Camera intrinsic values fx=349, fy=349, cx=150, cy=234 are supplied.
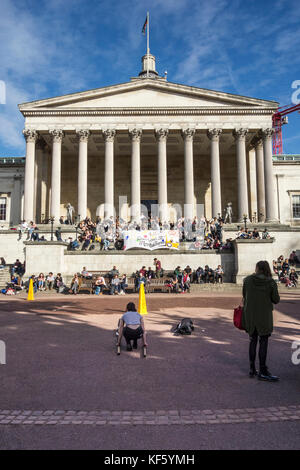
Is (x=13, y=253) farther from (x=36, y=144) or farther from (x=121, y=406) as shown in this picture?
(x=121, y=406)

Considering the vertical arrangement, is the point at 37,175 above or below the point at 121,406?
above

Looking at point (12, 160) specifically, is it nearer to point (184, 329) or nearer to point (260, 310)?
point (184, 329)

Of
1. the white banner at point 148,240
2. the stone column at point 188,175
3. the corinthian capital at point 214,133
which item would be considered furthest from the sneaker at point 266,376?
the corinthian capital at point 214,133

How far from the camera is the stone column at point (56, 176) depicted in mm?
37094

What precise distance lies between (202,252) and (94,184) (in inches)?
910

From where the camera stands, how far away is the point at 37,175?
132 feet

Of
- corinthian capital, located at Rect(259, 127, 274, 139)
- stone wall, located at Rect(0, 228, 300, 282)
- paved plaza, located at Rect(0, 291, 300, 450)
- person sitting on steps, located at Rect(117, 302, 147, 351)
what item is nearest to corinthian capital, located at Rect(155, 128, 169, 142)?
corinthian capital, located at Rect(259, 127, 274, 139)

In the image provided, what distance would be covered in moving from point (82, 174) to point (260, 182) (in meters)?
20.2

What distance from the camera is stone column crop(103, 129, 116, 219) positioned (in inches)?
1451

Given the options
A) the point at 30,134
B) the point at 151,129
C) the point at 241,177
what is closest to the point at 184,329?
the point at 241,177

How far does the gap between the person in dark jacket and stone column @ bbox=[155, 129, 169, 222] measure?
2992 cm

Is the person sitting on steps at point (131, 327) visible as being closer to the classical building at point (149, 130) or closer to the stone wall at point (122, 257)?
the stone wall at point (122, 257)

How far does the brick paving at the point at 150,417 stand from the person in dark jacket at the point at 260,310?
1.47 metres

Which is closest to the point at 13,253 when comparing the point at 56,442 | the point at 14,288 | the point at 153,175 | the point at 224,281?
the point at 14,288
